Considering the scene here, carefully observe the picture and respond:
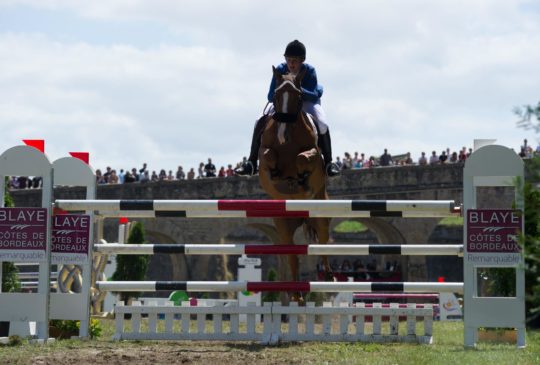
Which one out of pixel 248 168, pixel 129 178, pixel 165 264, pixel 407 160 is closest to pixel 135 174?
pixel 129 178

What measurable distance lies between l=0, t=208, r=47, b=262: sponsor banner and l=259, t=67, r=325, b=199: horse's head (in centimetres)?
222

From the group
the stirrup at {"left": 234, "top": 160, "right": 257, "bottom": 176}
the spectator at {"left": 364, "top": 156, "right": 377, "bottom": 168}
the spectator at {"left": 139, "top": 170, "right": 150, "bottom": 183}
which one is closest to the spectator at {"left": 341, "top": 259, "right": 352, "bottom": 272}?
the spectator at {"left": 364, "top": 156, "right": 377, "bottom": 168}

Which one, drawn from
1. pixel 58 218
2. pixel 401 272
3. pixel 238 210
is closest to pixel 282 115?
pixel 238 210

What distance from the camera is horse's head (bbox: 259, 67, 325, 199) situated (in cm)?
925

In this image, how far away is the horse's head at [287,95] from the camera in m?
9.16

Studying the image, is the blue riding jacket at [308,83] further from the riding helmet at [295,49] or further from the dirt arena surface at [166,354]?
the dirt arena surface at [166,354]

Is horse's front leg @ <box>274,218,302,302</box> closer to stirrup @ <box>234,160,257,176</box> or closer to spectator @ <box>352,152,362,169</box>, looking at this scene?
stirrup @ <box>234,160,257,176</box>

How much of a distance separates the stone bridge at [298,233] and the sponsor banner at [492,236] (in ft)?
84.5

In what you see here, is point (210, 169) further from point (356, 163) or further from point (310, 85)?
point (310, 85)

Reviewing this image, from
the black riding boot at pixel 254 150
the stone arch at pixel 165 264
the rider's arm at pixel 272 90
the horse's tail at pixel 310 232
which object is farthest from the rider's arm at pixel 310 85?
the stone arch at pixel 165 264

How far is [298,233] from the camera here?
34781 mm

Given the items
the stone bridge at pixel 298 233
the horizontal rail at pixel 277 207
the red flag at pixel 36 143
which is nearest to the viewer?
the horizontal rail at pixel 277 207

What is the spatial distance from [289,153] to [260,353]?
2.78 meters

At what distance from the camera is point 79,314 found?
830 cm
